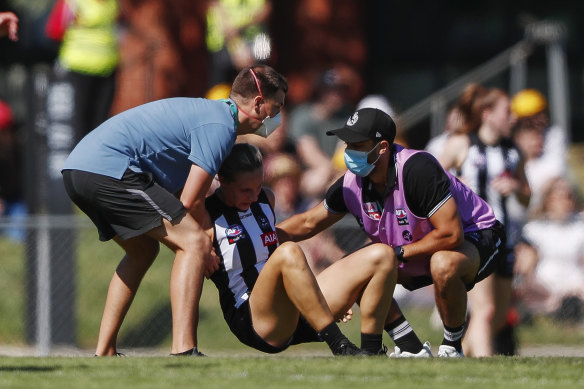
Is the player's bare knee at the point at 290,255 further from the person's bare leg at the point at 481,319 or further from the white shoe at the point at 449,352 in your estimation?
the person's bare leg at the point at 481,319

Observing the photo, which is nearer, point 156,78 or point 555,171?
point 555,171

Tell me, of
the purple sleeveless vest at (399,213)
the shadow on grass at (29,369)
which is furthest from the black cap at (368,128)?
the shadow on grass at (29,369)

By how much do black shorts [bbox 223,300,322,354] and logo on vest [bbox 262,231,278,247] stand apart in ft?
1.26

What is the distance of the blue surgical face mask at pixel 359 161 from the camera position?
25.0 feet

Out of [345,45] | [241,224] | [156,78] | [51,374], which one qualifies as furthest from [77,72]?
[51,374]

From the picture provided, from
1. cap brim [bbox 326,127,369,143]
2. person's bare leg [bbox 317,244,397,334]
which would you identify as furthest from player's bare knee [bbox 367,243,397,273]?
cap brim [bbox 326,127,369,143]

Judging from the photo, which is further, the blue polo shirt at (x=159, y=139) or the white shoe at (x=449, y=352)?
the white shoe at (x=449, y=352)

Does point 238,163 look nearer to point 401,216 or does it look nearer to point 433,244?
point 401,216

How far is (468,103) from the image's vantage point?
390 inches

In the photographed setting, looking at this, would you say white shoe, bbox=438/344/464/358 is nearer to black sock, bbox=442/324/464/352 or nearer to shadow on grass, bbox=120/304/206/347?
black sock, bbox=442/324/464/352

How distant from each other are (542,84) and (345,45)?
9.00ft

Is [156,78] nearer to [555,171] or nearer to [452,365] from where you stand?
[555,171]

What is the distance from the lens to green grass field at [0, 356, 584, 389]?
6375 mm

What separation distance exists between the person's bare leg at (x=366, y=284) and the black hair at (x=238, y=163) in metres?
0.78
